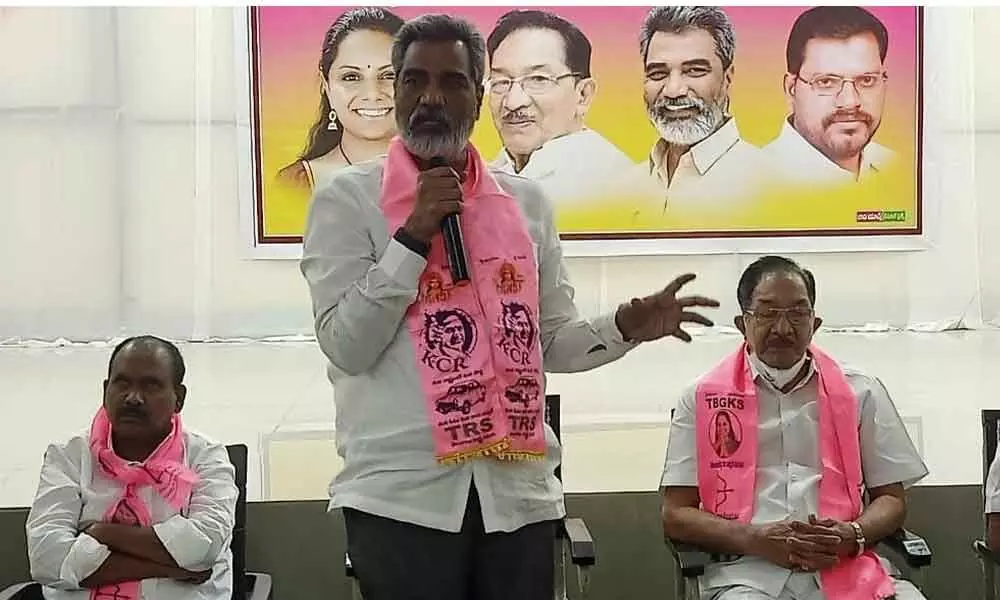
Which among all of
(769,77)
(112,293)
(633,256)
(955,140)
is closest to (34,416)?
(112,293)

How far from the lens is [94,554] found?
2.35m

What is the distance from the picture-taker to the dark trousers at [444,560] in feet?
5.75

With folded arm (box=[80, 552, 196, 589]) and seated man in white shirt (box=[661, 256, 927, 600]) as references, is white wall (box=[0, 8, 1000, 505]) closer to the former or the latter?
seated man in white shirt (box=[661, 256, 927, 600])

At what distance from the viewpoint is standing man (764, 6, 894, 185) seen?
25.1 ft

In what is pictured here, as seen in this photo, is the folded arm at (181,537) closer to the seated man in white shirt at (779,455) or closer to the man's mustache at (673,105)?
the seated man in white shirt at (779,455)

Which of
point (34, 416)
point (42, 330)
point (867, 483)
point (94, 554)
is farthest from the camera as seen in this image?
point (42, 330)

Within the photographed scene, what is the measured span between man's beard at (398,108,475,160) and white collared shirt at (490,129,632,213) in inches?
227

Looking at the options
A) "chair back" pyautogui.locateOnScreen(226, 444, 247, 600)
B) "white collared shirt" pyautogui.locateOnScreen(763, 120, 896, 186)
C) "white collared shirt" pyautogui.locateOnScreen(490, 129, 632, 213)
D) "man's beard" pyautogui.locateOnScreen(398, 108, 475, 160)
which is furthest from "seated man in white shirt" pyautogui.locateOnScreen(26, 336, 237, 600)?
"white collared shirt" pyautogui.locateOnScreen(763, 120, 896, 186)

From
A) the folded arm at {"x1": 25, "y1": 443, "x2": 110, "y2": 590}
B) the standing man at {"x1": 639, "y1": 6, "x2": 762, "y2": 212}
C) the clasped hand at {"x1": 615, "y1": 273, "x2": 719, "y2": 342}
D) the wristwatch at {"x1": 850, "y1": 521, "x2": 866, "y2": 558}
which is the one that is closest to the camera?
the clasped hand at {"x1": 615, "y1": 273, "x2": 719, "y2": 342}

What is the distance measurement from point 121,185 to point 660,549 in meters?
5.18

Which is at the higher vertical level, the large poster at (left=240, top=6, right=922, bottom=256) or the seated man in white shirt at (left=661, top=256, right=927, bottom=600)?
the large poster at (left=240, top=6, right=922, bottom=256)

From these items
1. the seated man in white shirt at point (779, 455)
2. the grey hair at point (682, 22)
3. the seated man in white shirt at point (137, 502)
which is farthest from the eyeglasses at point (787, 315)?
the grey hair at point (682, 22)

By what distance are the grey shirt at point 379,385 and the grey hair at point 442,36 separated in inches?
7.6

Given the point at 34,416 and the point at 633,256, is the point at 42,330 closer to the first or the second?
the point at 34,416
